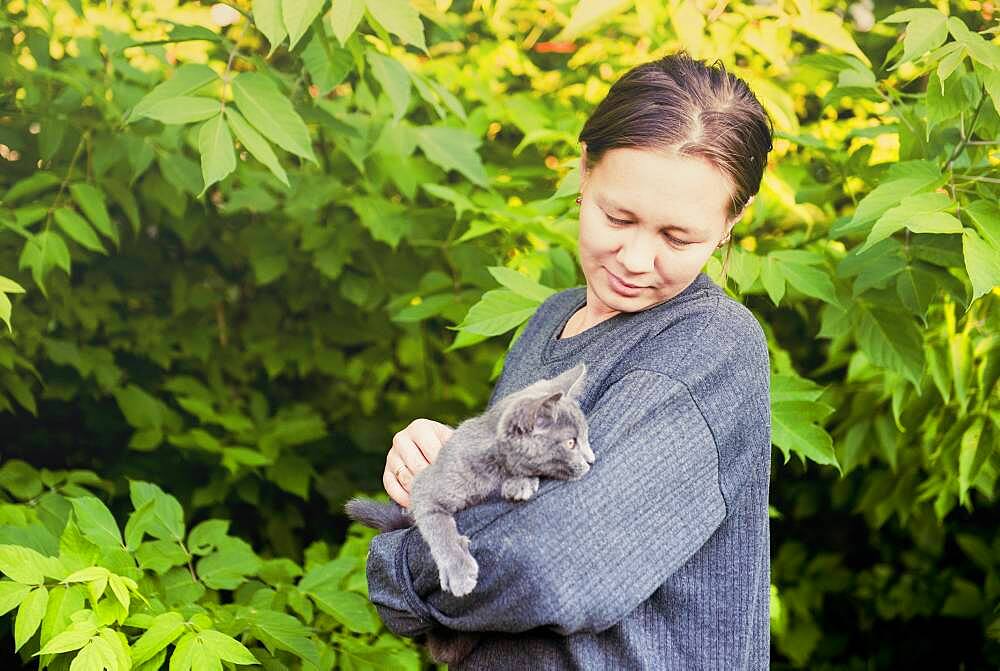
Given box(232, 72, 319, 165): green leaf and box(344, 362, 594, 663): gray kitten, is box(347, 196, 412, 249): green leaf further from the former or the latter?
box(344, 362, 594, 663): gray kitten

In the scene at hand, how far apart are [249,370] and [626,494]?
2775mm

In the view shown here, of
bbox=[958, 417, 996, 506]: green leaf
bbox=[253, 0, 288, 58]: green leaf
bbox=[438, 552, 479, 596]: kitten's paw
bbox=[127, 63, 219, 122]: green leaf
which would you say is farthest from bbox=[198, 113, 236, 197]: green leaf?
bbox=[958, 417, 996, 506]: green leaf

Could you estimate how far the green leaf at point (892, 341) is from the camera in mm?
2322

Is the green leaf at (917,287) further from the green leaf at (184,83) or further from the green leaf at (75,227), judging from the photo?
the green leaf at (75,227)

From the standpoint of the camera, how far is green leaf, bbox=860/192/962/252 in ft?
6.06

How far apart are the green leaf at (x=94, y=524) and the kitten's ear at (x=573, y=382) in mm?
1247

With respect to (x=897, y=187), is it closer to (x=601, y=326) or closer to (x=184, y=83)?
(x=601, y=326)

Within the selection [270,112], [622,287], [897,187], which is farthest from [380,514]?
A: [897,187]

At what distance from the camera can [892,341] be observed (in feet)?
7.70

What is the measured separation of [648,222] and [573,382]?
27cm

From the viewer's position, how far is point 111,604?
2.04 meters

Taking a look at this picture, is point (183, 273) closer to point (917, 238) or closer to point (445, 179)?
point (445, 179)

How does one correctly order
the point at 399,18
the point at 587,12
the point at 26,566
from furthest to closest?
1. the point at 587,12
2. the point at 399,18
3. the point at 26,566

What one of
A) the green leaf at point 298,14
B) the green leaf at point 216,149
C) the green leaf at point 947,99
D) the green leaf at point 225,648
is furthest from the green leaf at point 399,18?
the green leaf at point 225,648
